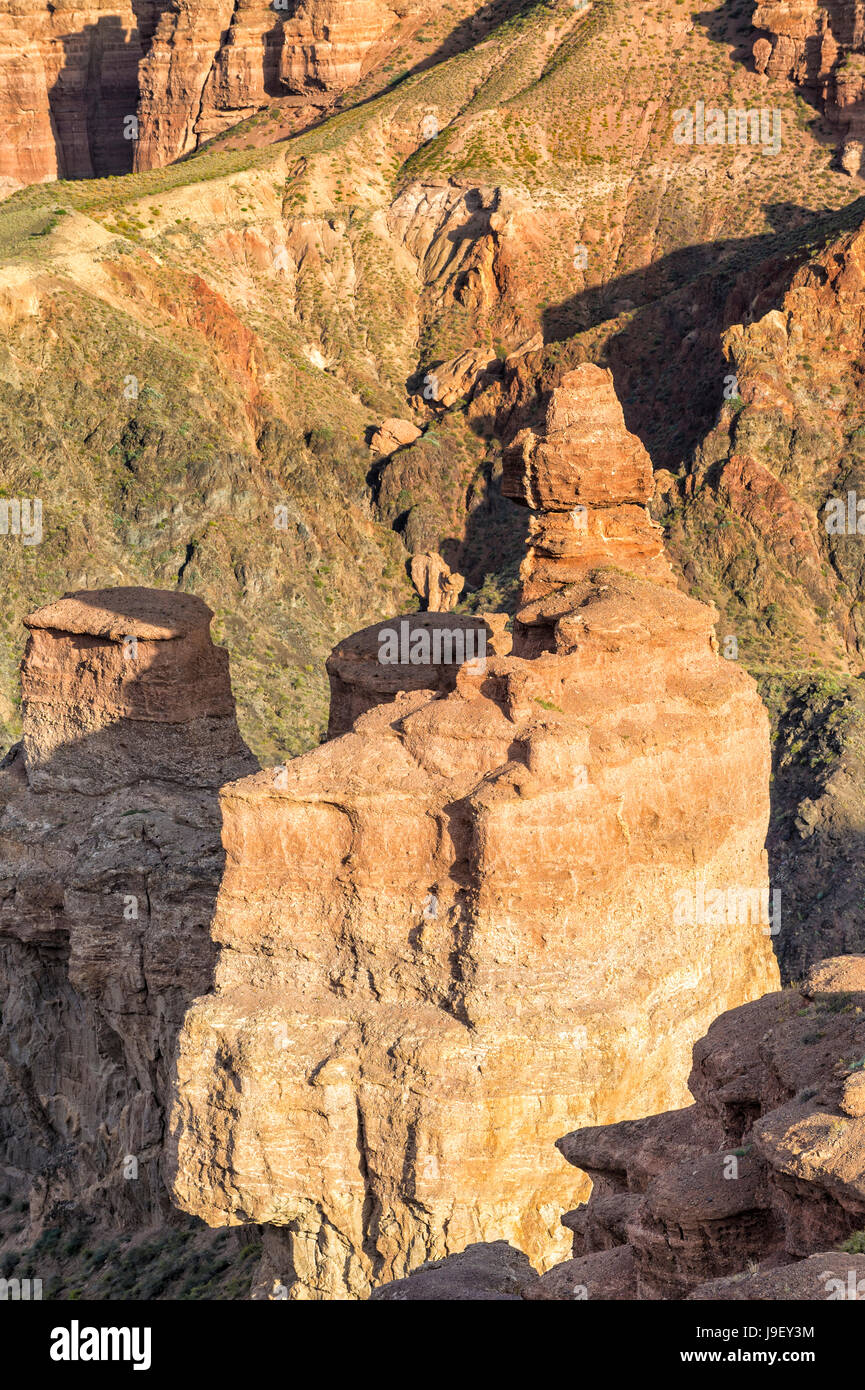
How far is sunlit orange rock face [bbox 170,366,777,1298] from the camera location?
28.5 metres

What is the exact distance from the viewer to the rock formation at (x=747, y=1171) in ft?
51.7

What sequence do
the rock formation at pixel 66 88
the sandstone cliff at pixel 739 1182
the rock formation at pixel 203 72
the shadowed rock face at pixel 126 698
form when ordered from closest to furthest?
1. the sandstone cliff at pixel 739 1182
2. the shadowed rock face at pixel 126 698
3. the rock formation at pixel 203 72
4. the rock formation at pixel 66 88

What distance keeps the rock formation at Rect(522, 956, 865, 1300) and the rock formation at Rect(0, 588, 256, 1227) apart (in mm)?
17984

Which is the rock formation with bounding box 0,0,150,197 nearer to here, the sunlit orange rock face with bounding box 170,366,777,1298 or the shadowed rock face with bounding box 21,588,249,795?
the shadowed rock face with bounding box 21,588,249,795

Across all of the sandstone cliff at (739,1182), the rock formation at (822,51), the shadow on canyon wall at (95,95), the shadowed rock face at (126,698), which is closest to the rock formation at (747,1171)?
the sandstone cliff at (739,1182)

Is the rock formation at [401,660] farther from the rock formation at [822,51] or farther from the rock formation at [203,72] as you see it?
A: the rock formation at [203,72]

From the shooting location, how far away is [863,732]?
74.4 m

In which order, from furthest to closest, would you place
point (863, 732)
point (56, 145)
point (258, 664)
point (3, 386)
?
point (56, 145), point (3, 386), point (258, 664), point (863, 732)

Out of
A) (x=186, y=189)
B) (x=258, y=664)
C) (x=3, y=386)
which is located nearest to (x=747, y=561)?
(x=258, y=664)

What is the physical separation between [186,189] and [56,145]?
62.7m

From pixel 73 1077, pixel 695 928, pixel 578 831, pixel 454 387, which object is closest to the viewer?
pixel 578 831

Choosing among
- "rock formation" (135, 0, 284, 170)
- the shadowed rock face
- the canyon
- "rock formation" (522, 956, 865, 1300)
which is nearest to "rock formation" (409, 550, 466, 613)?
the canyon

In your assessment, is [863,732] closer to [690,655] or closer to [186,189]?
[690,655]

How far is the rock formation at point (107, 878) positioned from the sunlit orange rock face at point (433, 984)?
7929 mm
